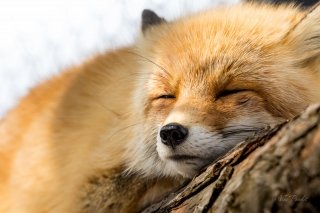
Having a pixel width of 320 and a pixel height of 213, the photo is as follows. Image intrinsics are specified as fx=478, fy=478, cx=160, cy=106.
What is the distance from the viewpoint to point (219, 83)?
2650mm

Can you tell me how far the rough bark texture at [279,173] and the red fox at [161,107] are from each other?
0.81m

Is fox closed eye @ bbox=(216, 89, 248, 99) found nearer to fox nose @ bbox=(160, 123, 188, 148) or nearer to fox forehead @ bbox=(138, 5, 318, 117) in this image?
fox forehead @ bbox=(138, 5, 318, 117)

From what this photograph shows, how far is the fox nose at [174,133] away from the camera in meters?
2.39

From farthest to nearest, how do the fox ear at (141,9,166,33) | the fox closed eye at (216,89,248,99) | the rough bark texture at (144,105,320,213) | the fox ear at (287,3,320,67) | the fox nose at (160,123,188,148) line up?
1. the fox ear at (141,9,166,33)
2. the fox ear at (287,3,320,67)
3. the fox closed eye at (216,89,248,99)
4. the fox nose at (160,123,188,148)
5. the rough bark texture at (144,105,320,213)

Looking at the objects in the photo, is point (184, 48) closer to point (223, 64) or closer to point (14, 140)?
point (223, 64)

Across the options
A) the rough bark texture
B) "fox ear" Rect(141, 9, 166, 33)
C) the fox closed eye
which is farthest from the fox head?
the rough bark texture

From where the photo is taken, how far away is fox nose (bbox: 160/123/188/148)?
2389mm

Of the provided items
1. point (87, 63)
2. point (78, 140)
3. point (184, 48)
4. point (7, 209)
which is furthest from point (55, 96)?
point (184, 48)

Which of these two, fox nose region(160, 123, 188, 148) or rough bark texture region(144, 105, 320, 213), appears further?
fox nose region(160, 123, 188, 148)

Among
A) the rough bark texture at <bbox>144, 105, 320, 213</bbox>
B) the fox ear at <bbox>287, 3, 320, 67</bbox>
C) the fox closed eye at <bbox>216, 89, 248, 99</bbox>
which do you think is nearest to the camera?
the rough bark texture at <bbox>144, 105, 320, 213</bbox>

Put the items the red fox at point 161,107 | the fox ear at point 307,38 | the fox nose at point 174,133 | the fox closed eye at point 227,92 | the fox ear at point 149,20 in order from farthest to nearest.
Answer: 1. the fox ear at point 149,20
2. the fox ear at point 307,38
3. the fox closed eye at point 227,92
4. the red fox at point 161,107
5. the fox nose at point 174,133

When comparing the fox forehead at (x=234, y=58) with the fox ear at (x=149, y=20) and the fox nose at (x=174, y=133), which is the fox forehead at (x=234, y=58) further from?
the fox ear at (x=149, y=20)

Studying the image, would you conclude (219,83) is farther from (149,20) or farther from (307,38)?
(149,20)

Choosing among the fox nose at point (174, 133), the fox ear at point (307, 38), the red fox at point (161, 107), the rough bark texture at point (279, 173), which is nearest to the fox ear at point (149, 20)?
the red fox at point (161, 107)
